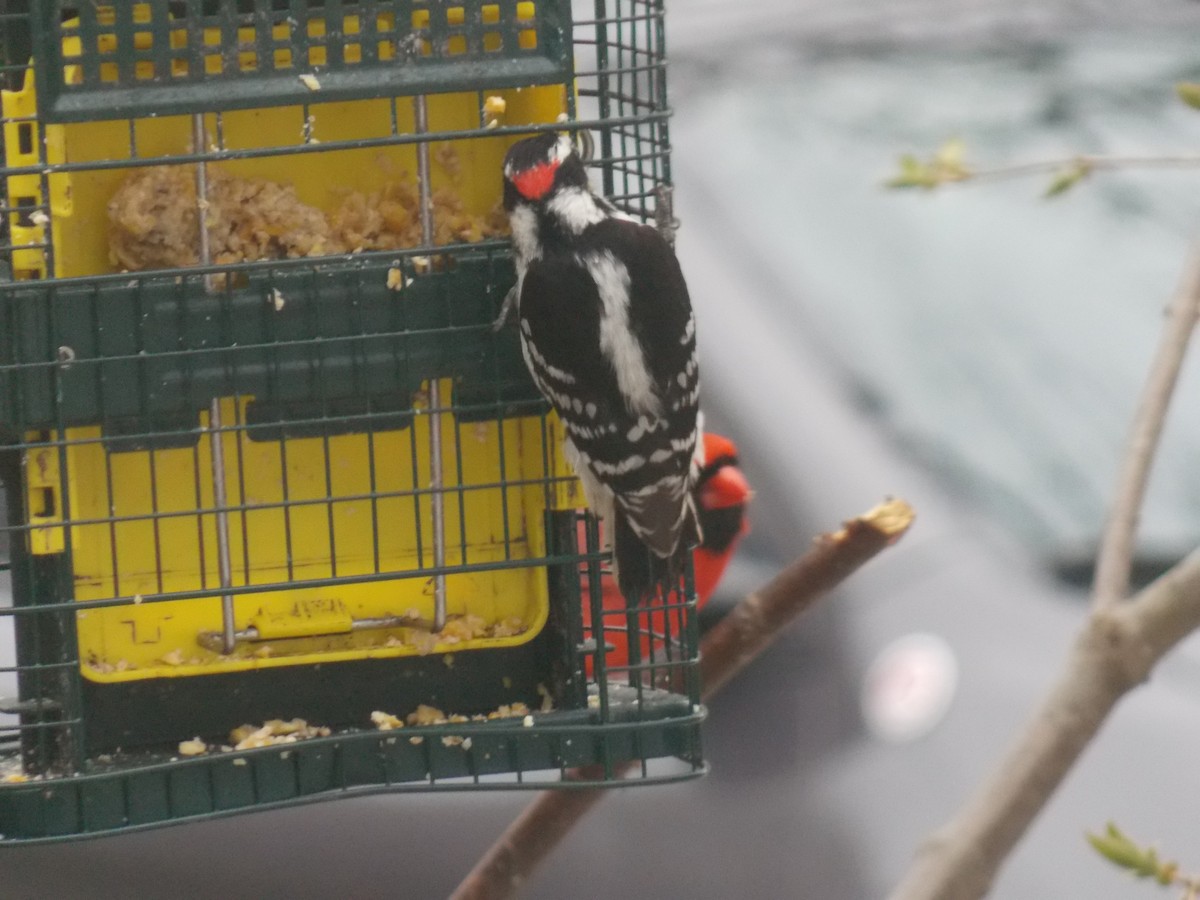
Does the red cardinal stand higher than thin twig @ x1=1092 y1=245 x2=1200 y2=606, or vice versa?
thin twig @ x1=1092 y1=245 x2=1200 y2=606

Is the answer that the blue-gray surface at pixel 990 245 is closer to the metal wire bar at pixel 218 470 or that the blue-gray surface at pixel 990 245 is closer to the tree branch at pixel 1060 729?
the metal wire bar at pixel 218 470

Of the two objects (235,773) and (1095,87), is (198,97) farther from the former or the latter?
(1095,87)

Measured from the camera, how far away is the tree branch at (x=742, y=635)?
2.81 metres

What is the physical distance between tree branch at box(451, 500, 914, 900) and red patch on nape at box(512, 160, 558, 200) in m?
0.72

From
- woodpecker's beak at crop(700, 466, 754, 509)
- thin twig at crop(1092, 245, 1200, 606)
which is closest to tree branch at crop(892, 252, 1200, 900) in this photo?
thin twig at crop(1092, 245, 1200, 606)

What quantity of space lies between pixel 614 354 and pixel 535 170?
0.42 m

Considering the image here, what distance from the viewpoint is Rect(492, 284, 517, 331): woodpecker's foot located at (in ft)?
8.77

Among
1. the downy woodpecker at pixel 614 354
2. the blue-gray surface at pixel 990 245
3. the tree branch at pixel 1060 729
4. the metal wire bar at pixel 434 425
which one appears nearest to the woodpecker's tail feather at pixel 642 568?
the downy woodpecker at pixel 614 354

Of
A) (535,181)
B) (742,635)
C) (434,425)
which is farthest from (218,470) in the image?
(742,635)

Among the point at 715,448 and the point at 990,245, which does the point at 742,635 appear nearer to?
the point at 715,448

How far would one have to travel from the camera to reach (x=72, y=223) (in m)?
2.65

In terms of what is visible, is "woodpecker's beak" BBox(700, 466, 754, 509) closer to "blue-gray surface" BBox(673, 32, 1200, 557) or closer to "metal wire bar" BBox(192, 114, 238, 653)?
"blue-gray surface" BBox(673, 32, 1200, 557)

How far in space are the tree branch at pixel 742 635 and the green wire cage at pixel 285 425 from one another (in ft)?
0.36

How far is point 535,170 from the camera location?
104 inches
